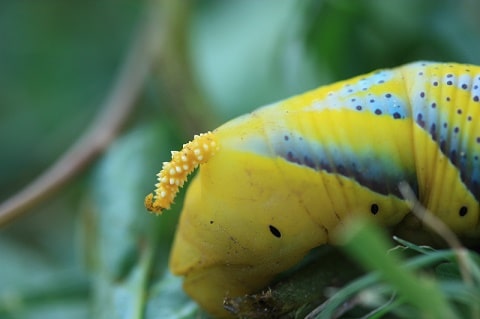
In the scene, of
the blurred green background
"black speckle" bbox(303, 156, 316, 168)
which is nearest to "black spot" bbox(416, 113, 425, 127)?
"black speckle" bbox(303, 156, 316, 168)

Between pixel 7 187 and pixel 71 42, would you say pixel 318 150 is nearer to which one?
pixel 7 187

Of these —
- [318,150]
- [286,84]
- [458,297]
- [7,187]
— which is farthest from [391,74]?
[7,187]

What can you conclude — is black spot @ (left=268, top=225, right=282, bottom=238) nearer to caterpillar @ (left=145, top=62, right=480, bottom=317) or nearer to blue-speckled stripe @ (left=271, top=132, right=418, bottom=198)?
caterpillar @ (left=145, top=62, right=480, bottom=317)

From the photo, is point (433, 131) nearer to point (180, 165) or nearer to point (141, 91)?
point (180, 165)

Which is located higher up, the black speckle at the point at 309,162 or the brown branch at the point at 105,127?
the brown branch at the point at 105,127

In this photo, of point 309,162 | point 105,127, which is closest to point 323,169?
point 309,162

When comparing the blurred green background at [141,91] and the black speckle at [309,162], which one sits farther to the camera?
the blurred green background at [141,91]

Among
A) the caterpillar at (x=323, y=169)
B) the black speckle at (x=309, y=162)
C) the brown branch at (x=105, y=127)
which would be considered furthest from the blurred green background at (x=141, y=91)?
the black speckle at (x=309, y=162)

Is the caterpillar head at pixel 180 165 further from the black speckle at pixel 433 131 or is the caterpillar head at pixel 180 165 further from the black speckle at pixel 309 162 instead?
the black speckle at pixel 433 131
